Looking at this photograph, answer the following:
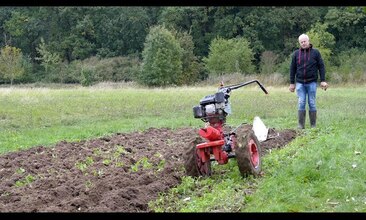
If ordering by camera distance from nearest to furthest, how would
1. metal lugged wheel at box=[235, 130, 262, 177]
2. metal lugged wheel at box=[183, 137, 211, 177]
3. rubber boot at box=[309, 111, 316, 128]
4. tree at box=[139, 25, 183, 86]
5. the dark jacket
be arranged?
metal lugged wheel at box=[235, 130, 262, 177], metal lugged wheel at box=[183, 137, 211, 177], the dark jacket, rubber boot at box=[309, 111, 316, 128], tree at box=[139, 25, 183, 86]

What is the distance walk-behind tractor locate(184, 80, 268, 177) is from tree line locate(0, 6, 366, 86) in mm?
35650

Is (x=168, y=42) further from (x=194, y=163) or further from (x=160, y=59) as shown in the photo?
(x=194, y=163)

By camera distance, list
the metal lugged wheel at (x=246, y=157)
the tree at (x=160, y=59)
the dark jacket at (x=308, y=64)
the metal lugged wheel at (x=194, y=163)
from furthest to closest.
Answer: the tree at (x=160, y=59) < the dark jacket at (x=308, y=64) < the metal lugged wheel at (x=194, y=163) < the metal lugged wheel at (x=246, y=157)

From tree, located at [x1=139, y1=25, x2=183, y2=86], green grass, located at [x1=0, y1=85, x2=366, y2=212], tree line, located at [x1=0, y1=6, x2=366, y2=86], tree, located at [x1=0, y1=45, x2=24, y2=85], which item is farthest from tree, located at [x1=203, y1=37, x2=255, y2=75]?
green grass, located at [x1=0, y1=85, x2=366, y2=212]

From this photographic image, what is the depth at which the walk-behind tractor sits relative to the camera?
6344 mm

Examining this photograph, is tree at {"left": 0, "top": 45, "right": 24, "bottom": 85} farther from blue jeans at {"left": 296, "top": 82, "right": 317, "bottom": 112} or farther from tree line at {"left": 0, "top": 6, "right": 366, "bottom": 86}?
blue jeans at {"left": 296, "top": 82, "right": 317, "bottom": 112}

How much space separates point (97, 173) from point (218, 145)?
5.80ft

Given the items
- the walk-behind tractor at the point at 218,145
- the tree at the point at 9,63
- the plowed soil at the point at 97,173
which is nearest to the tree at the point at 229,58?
the tree at the point at 9,63

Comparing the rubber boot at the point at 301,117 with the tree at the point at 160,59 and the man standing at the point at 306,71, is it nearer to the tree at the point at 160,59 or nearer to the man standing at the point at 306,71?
the man standing at the point at 306,71

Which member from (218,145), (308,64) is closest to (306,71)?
(308,64)

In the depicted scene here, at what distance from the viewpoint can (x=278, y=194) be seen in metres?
5.46

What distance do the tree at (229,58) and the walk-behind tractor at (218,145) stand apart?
3950cm

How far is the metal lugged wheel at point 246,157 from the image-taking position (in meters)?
6.27
